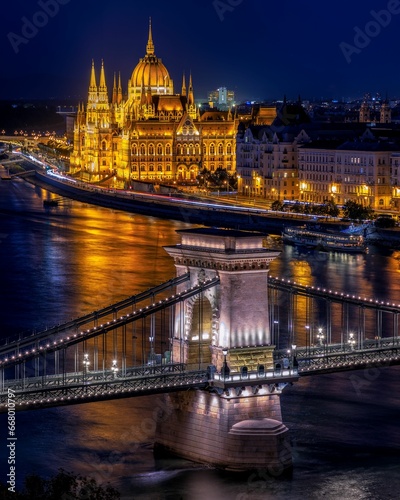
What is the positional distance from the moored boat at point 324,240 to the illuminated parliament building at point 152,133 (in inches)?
925

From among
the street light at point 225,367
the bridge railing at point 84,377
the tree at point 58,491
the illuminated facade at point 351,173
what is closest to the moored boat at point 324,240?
the illuminated facade at point 351,173

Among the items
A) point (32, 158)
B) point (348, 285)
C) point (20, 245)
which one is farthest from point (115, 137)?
point (348, 285)

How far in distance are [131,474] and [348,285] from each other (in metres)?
17.7

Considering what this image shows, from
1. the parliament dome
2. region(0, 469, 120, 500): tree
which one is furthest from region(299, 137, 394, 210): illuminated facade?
region(0, 469, 120, 500): tree

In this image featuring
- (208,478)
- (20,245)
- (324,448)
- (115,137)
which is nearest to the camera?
(208,478)

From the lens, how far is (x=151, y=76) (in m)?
81.8

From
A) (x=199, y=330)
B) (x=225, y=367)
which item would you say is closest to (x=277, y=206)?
(x=199, y=330)

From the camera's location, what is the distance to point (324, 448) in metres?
18.3

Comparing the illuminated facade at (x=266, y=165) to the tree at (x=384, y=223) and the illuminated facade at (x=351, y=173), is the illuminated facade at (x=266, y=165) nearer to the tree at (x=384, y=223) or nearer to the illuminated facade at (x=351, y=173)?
the illuminated facade at (x=351, y=173)

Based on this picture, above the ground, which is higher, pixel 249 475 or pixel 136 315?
pixel 136 315

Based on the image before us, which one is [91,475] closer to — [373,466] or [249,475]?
[249,475]

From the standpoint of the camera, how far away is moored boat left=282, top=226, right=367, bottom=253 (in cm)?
4431

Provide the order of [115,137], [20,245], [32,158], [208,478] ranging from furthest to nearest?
[32,158] → [115,137] → [20,245] → [208,478]

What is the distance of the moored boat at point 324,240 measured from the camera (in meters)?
44.3
